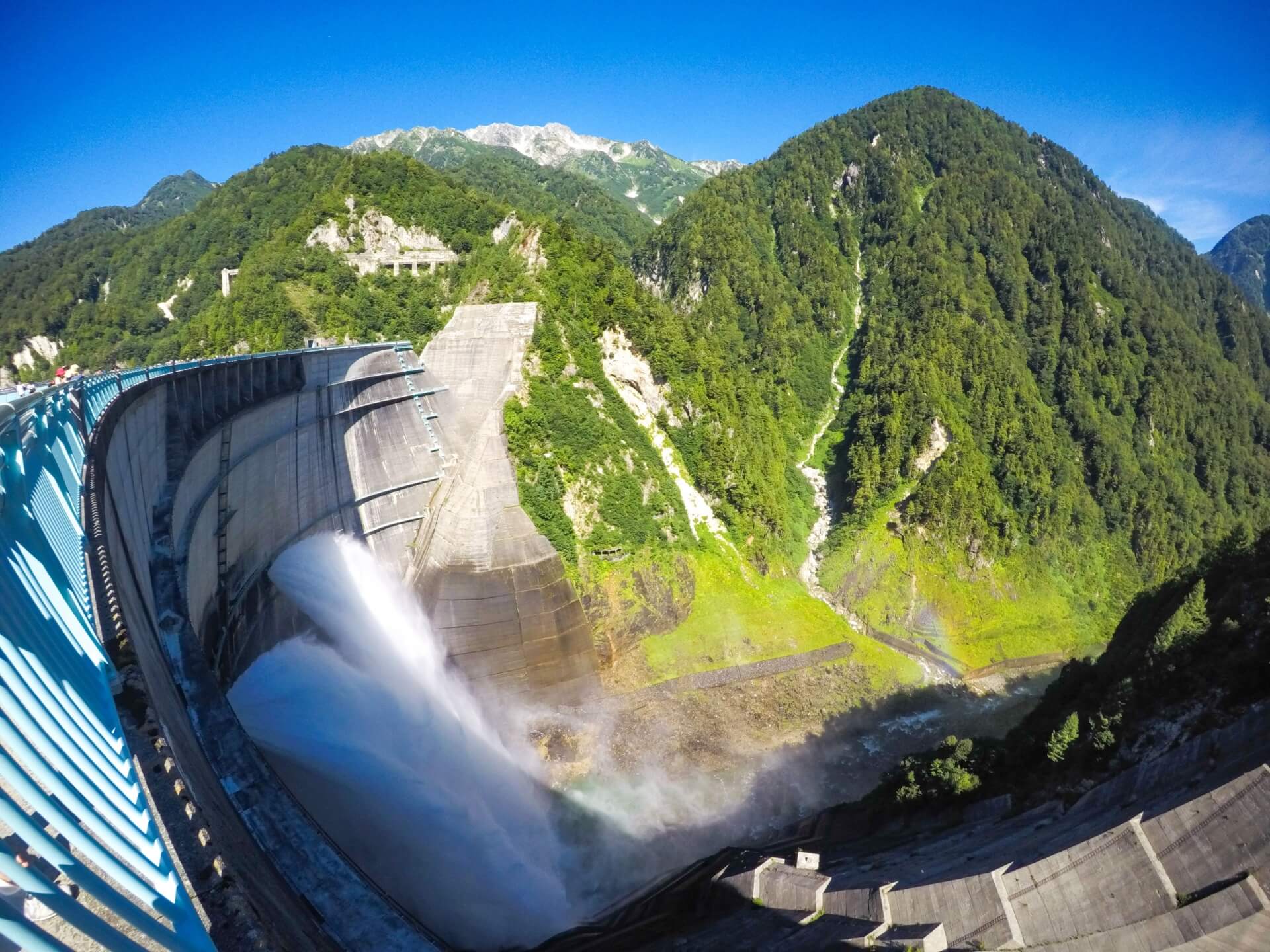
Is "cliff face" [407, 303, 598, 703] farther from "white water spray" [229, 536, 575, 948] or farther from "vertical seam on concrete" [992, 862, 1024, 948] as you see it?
"vertical seam on concrete" [992, 862, 1024, 948]

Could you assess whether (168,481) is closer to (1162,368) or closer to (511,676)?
(511,676)

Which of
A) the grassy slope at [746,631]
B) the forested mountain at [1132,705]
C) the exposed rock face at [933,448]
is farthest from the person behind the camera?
the exposed rock face at [933,448]

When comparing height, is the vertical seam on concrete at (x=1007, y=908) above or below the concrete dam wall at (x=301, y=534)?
below

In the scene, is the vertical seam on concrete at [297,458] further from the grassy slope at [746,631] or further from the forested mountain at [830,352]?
the grassy slope at [746,631]

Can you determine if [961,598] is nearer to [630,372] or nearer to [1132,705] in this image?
[630,372]

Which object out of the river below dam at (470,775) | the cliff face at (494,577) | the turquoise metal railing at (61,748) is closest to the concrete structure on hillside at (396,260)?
the cliff face at (494,577)

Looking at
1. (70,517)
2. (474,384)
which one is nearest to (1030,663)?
(474,384)
